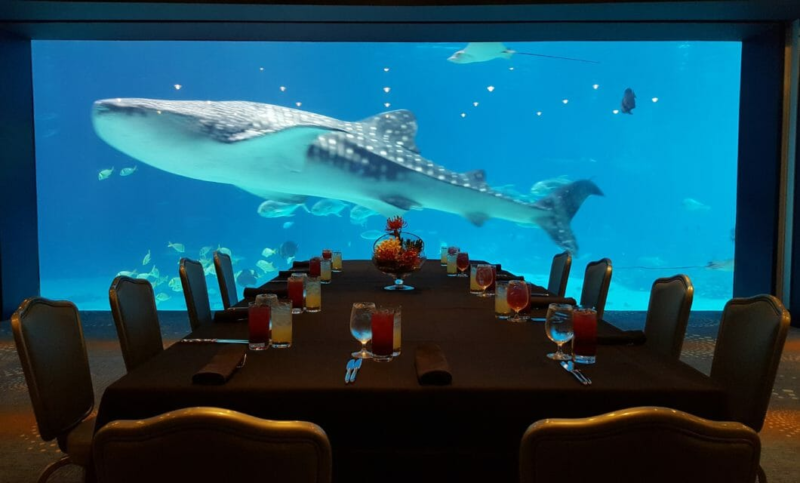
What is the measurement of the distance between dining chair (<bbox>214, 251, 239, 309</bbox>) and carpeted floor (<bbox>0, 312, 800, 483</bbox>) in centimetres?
81

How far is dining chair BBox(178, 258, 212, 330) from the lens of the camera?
2820mm

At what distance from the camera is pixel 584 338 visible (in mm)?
1489

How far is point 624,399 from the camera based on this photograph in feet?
4.10

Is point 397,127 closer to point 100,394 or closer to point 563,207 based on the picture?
point 563,207

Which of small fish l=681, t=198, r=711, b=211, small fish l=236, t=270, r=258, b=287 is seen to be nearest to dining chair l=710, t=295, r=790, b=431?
small fish l=236, t=270, r=258, b=287

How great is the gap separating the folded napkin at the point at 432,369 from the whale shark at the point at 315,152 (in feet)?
15.8

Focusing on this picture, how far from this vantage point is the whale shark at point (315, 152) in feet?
21.6

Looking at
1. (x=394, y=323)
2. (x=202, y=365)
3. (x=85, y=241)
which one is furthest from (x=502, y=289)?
(x=85, y=241)

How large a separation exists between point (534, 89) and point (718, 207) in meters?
7.96

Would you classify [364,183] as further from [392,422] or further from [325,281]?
[392,422]

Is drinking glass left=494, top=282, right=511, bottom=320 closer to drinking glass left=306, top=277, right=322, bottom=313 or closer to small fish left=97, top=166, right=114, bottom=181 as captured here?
drinking glass left=306, top=277, right=322, bottom=313

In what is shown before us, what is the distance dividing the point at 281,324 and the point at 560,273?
2344 mm

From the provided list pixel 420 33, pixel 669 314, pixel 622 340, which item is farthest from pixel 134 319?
pixel 420 33

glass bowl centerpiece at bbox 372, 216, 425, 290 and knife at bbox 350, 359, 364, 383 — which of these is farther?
glass bowl centerpiece at bbox 372, 216, 425, 290
